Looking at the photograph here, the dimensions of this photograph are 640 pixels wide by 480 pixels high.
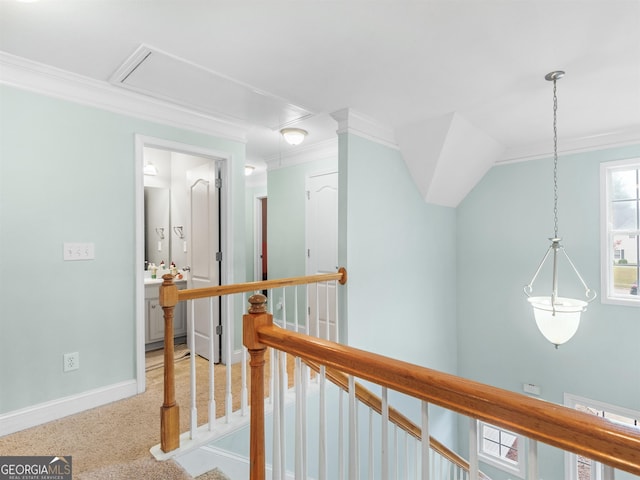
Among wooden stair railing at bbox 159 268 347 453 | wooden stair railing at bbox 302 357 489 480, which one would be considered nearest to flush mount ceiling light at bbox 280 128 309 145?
wooden stair railing at bbox 159 268 347 453

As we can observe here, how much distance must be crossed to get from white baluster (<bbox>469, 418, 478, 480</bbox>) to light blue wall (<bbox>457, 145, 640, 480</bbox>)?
3.66m

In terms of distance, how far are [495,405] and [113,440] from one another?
217cm

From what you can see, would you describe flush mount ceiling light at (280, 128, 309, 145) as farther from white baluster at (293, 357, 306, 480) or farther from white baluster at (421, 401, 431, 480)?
white baluster at (421, 401, 431, 480)

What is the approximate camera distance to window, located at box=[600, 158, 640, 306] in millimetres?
3350

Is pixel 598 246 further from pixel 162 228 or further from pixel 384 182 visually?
pixel 162 228

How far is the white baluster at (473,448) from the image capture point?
2.44 ft

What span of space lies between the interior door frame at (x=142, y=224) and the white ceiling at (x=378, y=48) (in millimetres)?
393

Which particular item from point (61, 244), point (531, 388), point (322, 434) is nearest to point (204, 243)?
point (61, 244)

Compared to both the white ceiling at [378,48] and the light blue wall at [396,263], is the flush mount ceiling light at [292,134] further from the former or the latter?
the light blue wall at [396,263]

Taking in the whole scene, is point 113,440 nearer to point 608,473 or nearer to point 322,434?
point 322,434

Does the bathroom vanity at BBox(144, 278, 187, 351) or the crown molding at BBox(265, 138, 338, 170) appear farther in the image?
the crown molding at BBox(265, 138, 338, 170)

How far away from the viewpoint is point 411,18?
1.62 metres

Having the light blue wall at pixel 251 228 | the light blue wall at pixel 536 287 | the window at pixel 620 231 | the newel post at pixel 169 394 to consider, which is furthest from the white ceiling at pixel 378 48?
the light blue wall at pixel 251 228

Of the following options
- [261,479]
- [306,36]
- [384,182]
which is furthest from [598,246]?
[261,479]
